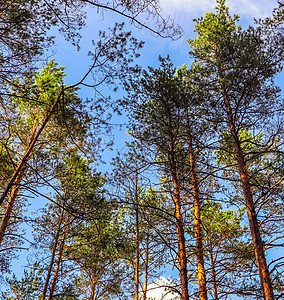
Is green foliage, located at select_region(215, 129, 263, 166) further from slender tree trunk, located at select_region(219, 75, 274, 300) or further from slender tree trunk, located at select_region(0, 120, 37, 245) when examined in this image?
slender tree trunk, located at select_region(0, 120, 37, 245)

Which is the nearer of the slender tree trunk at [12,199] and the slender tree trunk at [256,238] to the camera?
the slender tree trunk at [256,238]

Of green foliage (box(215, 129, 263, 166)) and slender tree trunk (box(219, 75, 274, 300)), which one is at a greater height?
green foliage (box(215, 129, 263, 166))

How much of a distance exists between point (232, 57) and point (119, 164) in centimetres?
499

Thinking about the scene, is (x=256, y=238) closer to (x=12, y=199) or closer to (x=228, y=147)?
(x=228, y=147)

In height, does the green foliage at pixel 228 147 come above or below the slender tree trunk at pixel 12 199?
above

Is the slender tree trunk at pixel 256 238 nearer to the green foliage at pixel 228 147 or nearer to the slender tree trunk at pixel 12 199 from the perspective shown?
the green foliage at pixel 228 147

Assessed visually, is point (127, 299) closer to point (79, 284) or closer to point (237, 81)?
point (79, 284)

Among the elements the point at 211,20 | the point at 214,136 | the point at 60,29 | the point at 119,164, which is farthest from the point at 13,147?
the point at 211,20

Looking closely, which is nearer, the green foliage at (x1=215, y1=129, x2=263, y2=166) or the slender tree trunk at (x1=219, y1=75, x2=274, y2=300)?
the slender tree trunk at (x1=219, y1=75, x2=274, y2=300)

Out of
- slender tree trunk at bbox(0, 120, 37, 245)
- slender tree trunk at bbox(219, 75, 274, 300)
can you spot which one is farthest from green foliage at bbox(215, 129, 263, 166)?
slender tree trunk at bbox(0, 120, 37, 245)

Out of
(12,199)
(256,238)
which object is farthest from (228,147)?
(12,199)

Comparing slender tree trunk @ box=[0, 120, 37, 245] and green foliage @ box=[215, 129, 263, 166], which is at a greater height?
green foliage @ box=[215, 129, 263, 166]

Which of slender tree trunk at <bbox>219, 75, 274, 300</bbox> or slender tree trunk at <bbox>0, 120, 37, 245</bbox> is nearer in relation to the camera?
slender tree trunk at <bbox>219, 75, 274, 300</bbox>

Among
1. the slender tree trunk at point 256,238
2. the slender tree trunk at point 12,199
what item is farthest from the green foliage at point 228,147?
the slender tree trunk at point 12,199
